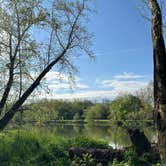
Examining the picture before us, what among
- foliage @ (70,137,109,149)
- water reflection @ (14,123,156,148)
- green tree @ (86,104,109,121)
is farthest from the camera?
green tree @ (86,104,109,121)

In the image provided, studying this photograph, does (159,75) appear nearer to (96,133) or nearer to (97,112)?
(96,133)

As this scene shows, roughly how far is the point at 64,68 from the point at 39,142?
358cm

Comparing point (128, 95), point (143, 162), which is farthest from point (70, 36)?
point (128, 95)

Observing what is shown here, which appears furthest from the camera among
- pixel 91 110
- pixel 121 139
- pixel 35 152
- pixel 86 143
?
pixel 91 110

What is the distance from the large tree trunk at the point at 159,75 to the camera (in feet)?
19.8

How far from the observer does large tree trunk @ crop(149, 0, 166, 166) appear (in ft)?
19.8

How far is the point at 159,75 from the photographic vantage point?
6.21 metres

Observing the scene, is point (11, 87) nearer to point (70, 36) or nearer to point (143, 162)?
point (70, 36)

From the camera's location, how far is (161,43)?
6379 mm

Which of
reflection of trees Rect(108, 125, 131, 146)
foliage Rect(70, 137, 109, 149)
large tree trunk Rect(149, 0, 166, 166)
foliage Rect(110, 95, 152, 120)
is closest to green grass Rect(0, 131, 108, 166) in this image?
foliage Rect(70, 137, 109, 149)

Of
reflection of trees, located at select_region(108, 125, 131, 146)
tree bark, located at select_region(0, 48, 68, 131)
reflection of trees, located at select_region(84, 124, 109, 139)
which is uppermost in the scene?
tree bark, located at select_region(0, 48, 68, 131)

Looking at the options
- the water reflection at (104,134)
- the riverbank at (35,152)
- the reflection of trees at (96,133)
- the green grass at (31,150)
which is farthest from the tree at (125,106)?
the riverbank at (35,152)

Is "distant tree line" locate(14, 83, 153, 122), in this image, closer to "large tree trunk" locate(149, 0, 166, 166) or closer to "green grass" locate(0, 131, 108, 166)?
"green grass" locate(0, 131, 108, 166)

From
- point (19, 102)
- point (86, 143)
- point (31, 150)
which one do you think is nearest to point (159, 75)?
point (19, 102)
